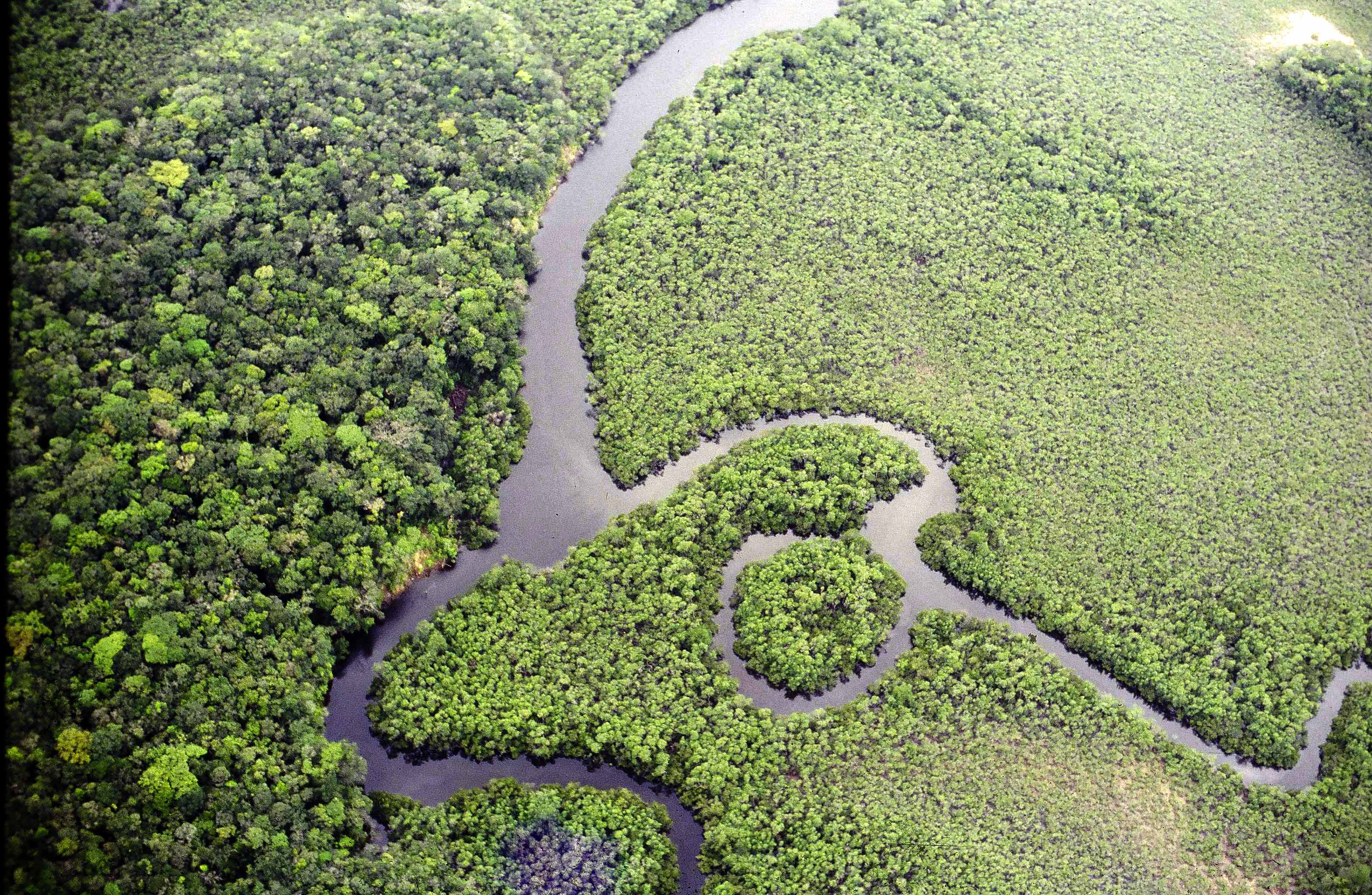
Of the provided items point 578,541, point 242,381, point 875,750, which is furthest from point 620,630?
point 242,381

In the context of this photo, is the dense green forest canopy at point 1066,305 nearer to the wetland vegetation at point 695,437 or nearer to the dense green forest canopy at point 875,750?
the wetland vegetation at point 695,437

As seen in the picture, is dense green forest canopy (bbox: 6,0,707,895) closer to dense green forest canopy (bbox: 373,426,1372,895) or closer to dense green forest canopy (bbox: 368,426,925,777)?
dense green forest canopy (bbox: 368,426,925,777)

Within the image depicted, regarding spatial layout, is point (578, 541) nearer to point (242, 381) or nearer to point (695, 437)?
point (695, 437)

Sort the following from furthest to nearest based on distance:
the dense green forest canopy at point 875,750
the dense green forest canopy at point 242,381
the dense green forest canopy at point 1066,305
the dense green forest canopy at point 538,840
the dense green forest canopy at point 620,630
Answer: the dense green forest canopy at point 1066,305
the dense green forest canopy at point 620,630
the dense green forest canopy at point 875,750
the dense green forest canopy at point 538,840
the dense green forest canopy at point 242,381

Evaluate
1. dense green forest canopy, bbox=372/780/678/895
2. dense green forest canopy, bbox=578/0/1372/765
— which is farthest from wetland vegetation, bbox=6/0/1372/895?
dense green forest canopy, bbox=578/0/1372/765

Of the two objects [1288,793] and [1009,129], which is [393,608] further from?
[1009,129]

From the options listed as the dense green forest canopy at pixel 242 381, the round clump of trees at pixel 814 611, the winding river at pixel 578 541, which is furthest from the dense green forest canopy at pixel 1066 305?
the dense green forest canopy at pixel 242 381

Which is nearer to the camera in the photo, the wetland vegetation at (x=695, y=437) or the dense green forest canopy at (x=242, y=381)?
the dense green forest canopy at (x=242, y=381)

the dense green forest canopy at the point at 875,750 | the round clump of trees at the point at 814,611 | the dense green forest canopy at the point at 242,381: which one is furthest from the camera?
the round clump of trees at the point at 814,611

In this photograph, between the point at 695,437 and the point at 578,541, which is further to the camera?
the point at 695,437
